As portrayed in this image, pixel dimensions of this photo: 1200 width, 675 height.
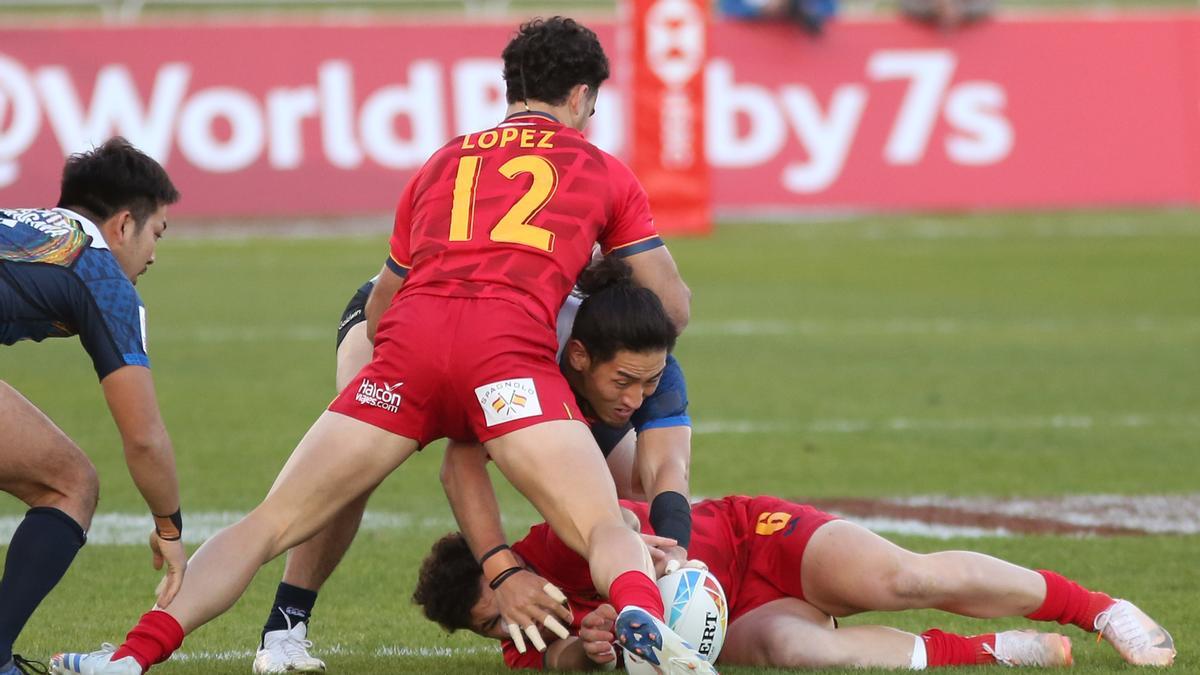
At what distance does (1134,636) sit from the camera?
18.2ft

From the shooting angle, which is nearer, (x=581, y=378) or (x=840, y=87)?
(x=581, y=378)

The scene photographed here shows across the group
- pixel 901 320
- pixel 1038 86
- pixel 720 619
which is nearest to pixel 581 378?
pixel 720 619

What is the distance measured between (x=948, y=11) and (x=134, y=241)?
16.8 metres

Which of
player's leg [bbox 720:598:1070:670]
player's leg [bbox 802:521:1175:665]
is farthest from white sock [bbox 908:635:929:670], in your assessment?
player's leg [bbox 802:521:1175:665]

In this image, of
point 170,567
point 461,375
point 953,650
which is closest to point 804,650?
point 953,650

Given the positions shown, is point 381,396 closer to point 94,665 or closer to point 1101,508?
point 94,665

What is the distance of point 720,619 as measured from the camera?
5.30 metres

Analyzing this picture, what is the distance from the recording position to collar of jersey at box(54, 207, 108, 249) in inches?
204

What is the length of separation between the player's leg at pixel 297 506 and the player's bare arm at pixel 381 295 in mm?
567

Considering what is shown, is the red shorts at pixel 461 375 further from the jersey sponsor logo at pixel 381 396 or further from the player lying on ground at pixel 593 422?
the player lying on ground at pixel 593 422

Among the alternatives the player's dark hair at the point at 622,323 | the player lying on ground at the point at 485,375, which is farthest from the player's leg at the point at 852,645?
the player's dark hair at the point at 622,323

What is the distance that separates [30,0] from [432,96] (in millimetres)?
6408

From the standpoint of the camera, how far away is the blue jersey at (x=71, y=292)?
5.05m

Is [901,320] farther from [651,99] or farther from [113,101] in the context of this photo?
[113,101]
